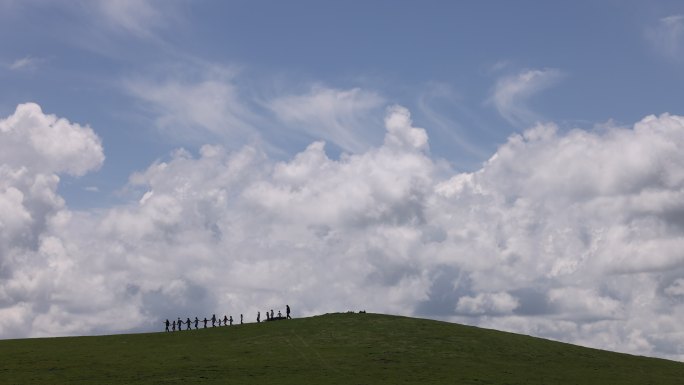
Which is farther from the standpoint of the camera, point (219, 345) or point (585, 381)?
point (219, 345)

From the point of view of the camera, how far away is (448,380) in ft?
222

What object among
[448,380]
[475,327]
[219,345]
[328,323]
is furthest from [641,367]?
[219,345]

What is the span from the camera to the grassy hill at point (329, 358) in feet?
222

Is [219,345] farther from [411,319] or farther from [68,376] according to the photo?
[411,319]

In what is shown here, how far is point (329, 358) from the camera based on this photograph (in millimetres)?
75125

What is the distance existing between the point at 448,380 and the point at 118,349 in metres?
37.6

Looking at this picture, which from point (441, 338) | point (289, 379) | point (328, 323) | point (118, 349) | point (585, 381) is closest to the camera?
point (289, 379)

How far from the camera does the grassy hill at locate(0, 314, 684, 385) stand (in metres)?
67.8

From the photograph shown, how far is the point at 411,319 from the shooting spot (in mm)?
96750

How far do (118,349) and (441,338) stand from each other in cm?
3727

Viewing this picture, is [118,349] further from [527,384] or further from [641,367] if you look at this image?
[641,367]

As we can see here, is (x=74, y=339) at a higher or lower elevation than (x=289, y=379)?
higher

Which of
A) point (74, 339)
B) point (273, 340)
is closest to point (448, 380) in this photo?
point (273, 340)

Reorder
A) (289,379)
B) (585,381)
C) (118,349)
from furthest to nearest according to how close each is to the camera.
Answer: (118,349) → (585,381) → (289,379)
